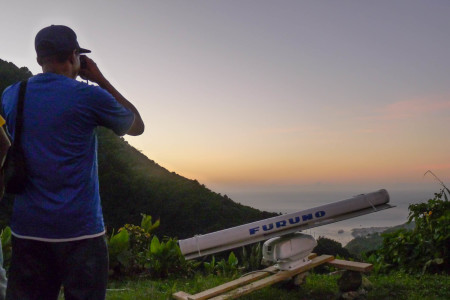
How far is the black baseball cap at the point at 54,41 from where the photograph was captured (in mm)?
2869

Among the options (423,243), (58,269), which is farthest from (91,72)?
(423,243)

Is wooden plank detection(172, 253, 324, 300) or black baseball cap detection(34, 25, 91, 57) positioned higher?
black baseball cap detection(34, 25, 91, 57)

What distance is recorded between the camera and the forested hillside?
14367 mm

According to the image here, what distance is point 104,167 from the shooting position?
623 inches

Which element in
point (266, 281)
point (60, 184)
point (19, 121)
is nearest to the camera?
point (60, 184)

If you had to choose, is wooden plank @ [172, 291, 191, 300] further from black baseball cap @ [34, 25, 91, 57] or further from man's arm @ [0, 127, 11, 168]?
black baseball cap @ [34, 25, 91, 57]

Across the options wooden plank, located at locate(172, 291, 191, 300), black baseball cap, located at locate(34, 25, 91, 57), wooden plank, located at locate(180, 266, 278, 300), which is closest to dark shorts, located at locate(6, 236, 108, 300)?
black baseball cap, located at locate(34, 25, 91, 57)

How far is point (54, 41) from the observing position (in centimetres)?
286

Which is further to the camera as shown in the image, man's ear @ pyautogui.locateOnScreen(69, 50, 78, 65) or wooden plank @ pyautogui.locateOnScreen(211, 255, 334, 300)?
wooden plank @ pyautogui.locateOnScreen(211, 255, 334, 300)

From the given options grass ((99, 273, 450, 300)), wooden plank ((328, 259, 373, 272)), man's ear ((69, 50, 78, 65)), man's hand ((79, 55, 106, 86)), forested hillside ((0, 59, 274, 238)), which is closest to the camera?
man's ear ((69, 50, 78, 65))

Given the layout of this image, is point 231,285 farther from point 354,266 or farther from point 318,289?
point 354,266

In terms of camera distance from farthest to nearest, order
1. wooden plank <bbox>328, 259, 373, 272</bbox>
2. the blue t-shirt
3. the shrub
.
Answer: the shrub → wooden plank <bbox>328, 259, 373, 272</bbox> → the blue t-shirt

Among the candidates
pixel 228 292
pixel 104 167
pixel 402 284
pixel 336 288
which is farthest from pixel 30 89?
pixel 104 167

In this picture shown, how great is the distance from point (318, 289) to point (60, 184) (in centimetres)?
443
